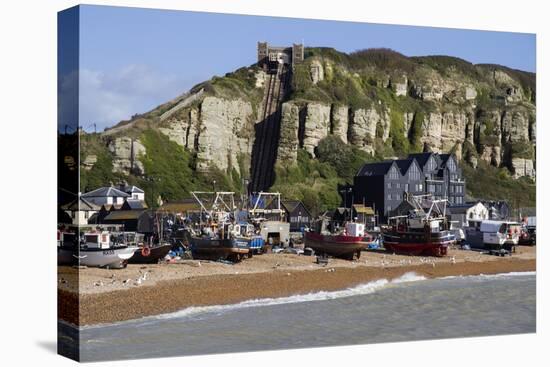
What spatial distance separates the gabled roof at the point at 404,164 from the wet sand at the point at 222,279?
1.81 meters

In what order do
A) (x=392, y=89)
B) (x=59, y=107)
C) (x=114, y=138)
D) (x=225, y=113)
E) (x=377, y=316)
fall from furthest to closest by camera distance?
(x=392, y=89)
(x=225, y=113)
(x=377, y=316)
(x=114, y=138)
(x=59, y=107)

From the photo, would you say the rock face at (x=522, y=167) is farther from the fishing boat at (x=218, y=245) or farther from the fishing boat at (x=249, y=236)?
the fishing boat at (x=218, y=245)

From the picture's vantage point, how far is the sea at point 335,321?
1573 centimetres

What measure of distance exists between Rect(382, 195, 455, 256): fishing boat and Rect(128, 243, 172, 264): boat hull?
4921 millimetres

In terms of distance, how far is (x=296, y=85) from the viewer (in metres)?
20.9

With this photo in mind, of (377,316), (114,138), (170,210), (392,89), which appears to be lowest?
(377,316)


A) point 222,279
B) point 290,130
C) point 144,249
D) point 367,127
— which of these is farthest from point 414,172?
point 144,249

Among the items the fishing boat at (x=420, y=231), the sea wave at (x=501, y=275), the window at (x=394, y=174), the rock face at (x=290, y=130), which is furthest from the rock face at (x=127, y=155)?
the sea wave at (x=501, y=275)

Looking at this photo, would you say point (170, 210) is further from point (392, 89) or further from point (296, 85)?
point (392, 89)

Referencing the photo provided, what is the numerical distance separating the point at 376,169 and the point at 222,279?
13.9 ft

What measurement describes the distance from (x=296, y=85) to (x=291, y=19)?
313 centimetres

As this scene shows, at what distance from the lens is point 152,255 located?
18.5 metres

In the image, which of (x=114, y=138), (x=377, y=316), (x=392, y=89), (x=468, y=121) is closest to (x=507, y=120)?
(x=468, y=121)

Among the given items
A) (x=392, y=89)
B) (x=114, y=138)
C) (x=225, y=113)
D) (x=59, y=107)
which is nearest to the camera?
(x=59, y=107)
